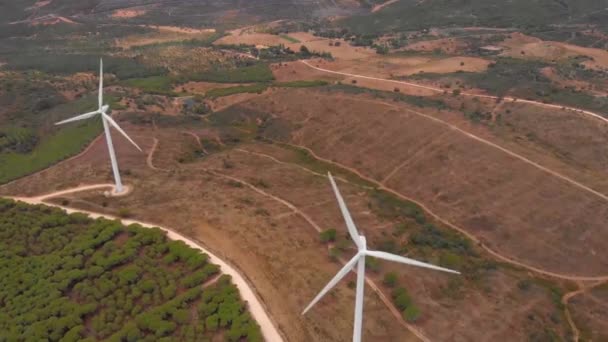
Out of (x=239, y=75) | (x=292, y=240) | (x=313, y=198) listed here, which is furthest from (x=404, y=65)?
(x=292, y=240)

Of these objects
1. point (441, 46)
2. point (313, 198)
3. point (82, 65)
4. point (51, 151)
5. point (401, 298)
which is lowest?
point (401, 298)

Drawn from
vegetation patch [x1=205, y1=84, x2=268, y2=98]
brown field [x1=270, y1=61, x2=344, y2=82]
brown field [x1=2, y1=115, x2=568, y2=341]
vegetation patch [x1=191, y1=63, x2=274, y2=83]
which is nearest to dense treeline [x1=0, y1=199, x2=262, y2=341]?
brown field [x1=2, y1=115, x2=568, y2=341]

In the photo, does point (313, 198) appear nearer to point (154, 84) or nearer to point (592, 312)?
point (592, 312)

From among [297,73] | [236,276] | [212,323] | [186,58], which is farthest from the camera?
[186,58]

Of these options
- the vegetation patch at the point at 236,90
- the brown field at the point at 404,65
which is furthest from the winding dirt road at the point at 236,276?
the brown field at the point at 404,65

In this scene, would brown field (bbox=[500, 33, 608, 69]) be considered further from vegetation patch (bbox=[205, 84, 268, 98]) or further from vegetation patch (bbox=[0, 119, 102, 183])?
vegetation patch (bbox=[0, 119, 102, 183])

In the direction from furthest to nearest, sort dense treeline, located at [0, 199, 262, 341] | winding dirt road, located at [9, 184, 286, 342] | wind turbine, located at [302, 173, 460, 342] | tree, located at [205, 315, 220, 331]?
winding dirt road, located at [9, 184, 286, 342] < tree, located at [205, 315, 220, 331] < dense treeline, located at [0, 199, 262, 341] < wind turbine, located at [302, 173, 460, 342]

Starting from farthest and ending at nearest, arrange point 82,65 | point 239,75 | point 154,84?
point 82,65 → point 239,75 → point 154,84

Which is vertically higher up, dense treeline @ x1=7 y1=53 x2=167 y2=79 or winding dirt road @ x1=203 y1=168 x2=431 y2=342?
dense treeline @ x1=7 y1=53 x2=167 y2=79

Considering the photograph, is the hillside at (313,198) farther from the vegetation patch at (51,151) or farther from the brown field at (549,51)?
the brown field at (549,51)
